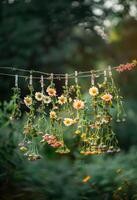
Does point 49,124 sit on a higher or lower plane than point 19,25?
lower

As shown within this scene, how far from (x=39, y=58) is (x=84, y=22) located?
164cm

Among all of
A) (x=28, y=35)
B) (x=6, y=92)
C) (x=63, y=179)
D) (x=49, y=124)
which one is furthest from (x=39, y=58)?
(x=49, y=124)

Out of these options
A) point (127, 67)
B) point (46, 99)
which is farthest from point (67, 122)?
point (127, 67)

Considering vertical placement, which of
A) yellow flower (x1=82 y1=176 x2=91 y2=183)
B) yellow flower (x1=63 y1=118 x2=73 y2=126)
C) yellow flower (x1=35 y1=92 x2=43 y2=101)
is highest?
yellow flower (x1=35 y1=92 x2=43 y2=101)

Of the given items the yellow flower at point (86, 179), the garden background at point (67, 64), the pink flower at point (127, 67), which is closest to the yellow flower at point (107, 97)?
the pink flower at point (127, 67)

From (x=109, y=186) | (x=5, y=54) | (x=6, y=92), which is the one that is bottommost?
(x=109, y=186)

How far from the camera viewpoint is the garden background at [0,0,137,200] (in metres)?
7.18

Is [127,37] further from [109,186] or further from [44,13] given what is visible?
[109,186]

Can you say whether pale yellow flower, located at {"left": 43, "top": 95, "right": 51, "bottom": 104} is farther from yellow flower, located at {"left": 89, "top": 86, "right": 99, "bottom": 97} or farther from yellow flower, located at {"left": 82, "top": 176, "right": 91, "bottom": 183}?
yellow flower, located at {"left": 82, "top": 176, "right": 91, "bottom": 183}

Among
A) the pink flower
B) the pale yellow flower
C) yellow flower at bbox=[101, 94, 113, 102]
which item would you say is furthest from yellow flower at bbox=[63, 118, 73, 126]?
the pink flower

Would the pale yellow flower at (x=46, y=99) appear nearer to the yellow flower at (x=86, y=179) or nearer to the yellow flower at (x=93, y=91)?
the yellow flower at (x=93, y=91)

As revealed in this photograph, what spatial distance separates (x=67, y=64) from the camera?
13.6m

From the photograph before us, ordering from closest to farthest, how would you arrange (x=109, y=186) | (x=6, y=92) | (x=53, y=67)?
(x=109, y=186) → (x=6, y=92) → (x=53, y=67)

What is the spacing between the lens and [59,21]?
10.5 metres
